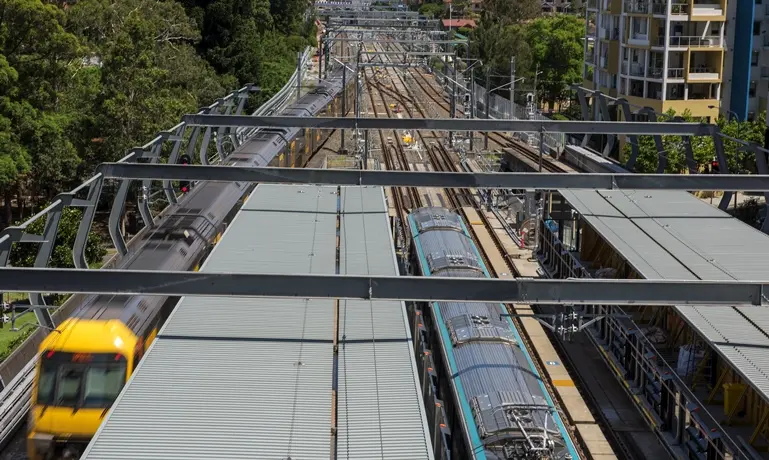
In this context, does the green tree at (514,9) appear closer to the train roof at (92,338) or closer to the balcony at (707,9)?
the balcony at (707,9)

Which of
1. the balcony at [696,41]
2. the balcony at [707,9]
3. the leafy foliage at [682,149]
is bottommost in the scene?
the leafy foliage at [682,149]

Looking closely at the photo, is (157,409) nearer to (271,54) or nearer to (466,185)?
(466,185)

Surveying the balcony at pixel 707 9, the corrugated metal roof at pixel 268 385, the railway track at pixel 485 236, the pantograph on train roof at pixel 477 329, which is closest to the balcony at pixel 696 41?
the balcony at pixel 707 9

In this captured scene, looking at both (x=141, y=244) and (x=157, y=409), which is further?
(x=141, y=244)

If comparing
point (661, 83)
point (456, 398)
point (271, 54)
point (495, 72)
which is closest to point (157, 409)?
point (456, 398)

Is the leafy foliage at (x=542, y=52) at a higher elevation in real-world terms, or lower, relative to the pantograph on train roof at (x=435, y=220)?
higher

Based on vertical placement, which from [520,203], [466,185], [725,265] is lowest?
[520,203]
